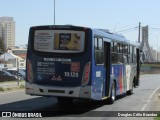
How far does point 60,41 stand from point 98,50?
1561 millimetres

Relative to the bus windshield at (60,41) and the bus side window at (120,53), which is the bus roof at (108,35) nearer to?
the bus side window at (120,53)

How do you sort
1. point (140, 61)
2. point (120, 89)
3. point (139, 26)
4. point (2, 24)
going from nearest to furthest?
point (120, 89) < point (140, 61) < point (139, 26) < point (2, 24)

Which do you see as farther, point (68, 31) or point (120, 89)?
point (120, 89)

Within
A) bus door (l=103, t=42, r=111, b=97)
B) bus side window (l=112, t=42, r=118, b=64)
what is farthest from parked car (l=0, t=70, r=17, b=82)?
bus door (l=103, t=42, r=111, b=97)

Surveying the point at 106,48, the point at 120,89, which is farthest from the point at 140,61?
the point at 106,48

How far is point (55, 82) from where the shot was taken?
1511cm

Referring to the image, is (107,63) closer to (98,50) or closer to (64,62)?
(98,50)

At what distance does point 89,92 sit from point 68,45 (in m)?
1.81

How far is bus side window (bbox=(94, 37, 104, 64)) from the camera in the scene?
616 inches

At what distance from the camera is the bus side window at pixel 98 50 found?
15.6 meters

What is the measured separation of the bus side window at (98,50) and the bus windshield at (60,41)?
2.47 feet

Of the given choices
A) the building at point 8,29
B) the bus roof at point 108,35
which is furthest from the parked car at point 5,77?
the building at point 8,29

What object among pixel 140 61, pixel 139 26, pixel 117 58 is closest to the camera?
pixel 117 58

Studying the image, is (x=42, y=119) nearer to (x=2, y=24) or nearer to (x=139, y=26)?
(x=139, y=26)
